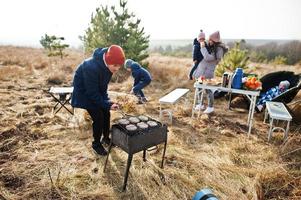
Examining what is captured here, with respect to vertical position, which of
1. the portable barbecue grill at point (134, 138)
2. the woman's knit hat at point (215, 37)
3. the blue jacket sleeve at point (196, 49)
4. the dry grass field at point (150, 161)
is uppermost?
the woman's knit hat at point (215, 37)

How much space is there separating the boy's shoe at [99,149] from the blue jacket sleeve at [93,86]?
0.83m

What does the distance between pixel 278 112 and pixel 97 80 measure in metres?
3.65

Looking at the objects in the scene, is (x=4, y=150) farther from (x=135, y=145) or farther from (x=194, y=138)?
(x=194, y=138)

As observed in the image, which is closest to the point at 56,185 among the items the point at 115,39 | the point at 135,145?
the point at 135,145

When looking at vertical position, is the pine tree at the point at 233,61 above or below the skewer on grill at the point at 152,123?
above

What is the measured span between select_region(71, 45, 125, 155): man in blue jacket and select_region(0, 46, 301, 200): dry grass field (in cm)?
79

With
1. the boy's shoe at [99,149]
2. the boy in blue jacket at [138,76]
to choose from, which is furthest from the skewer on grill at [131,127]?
the boy in blue jacket at [138,76]

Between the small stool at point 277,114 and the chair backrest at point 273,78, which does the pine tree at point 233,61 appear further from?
the small stool at point 277,114

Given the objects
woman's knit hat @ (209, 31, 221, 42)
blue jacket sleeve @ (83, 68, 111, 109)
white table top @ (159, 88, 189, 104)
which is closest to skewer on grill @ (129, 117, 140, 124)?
blue jacket sleeve @ (83, 68, 111, 109)

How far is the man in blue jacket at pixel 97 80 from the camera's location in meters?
3.22

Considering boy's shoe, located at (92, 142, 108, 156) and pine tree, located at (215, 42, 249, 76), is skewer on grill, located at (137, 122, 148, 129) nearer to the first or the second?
boy's shoe, located at (92, 142, 108, 156)

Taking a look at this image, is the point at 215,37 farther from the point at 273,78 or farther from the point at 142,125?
the point at 142,125

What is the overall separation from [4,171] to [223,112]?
208 inches

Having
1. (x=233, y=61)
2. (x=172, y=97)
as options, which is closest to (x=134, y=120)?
(x=172, y=97)
